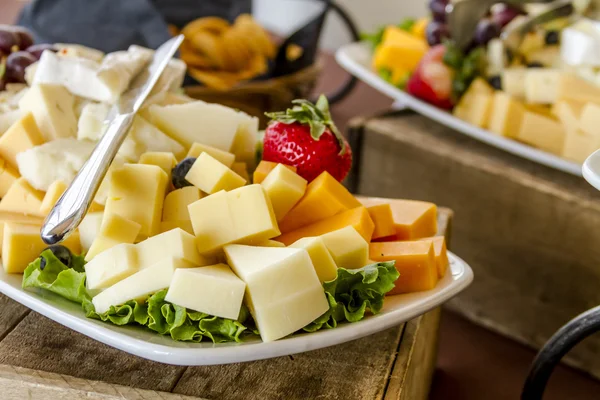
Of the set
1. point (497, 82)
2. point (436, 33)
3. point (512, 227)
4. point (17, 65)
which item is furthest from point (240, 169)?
point (436, 33)

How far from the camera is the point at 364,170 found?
139 centimetres

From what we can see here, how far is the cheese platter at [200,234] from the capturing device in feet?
1.91

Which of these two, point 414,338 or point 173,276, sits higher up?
point 173,276

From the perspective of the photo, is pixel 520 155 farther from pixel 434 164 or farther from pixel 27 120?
pixel 27 120

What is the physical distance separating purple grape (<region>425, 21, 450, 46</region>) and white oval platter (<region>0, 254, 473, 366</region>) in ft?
2.94

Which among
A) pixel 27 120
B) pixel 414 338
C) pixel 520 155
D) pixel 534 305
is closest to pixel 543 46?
Result: pixel 520 155

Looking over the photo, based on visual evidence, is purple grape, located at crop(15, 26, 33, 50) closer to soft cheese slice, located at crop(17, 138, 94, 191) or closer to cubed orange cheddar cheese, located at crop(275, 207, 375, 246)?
soft cheese slice, located at crop(17, 138, 94, 191)

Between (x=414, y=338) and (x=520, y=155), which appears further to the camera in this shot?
(x=520, y=155)

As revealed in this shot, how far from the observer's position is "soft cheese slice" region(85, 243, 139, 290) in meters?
0.61

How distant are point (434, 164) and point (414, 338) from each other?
1.91 ft

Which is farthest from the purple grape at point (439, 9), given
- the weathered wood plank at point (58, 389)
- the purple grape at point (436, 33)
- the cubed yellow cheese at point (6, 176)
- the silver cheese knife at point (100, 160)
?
the weathered wood plank at point (58, 389)

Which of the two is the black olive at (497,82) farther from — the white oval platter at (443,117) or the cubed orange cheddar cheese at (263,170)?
the cubed orange cheddar cheese at (263,170)

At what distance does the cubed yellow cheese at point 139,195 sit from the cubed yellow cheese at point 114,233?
21 mm

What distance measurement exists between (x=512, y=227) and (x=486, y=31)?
16.7 inches
